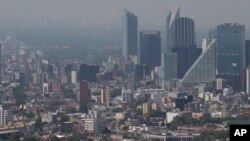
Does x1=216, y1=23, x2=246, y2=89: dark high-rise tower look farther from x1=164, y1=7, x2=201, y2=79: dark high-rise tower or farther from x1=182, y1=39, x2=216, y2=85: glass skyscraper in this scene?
x1=164, y1=7, x2=201, y2=79: dark high-rise tower

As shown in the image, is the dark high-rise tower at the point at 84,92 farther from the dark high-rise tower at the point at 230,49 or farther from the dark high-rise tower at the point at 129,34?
the dark high-rise tower at the point at 129,34

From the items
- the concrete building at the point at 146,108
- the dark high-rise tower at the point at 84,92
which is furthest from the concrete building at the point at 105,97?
the concrete building at the point at 146,108

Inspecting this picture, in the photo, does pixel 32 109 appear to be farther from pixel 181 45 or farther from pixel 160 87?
pixel 181 45

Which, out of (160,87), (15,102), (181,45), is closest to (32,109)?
(15,102)

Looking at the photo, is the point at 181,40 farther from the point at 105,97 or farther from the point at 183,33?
the point at 105,97

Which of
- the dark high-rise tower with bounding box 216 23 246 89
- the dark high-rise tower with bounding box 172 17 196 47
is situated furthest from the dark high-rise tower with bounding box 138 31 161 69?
the dark high-rise tower with bounding box 216 23 246 89

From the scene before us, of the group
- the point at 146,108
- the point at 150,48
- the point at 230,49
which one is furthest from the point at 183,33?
the point at 146,108
